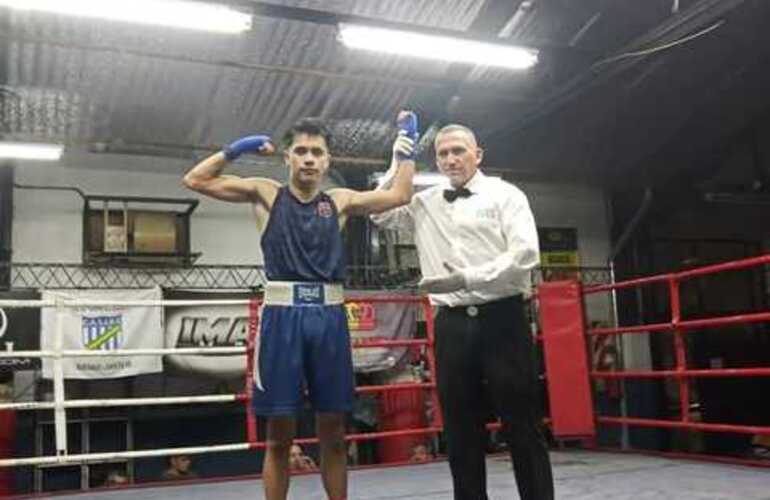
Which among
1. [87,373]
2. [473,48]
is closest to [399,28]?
[473,48]

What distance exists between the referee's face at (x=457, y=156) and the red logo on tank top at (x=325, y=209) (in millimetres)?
359

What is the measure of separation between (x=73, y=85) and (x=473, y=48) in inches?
118

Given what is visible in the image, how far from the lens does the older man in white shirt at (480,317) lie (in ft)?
6.95

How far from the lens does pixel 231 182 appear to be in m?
2.27

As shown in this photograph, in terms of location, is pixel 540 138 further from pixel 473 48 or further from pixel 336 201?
pixel 336 201

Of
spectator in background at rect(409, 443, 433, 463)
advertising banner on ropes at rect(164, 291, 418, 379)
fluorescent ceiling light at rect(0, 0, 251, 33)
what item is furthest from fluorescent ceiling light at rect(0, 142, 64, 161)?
spectator in background at rect(409, 443, 433, 463)

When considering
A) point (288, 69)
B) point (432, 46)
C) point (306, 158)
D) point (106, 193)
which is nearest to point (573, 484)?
point (306, 158)

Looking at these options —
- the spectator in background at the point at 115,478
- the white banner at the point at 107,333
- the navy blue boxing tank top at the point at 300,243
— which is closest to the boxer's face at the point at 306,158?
the navy blue boxing tank top at the point at 300,243

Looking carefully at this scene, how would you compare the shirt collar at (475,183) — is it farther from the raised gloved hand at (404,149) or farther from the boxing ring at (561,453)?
the boxing ring at (561,453)

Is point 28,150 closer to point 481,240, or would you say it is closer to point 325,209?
point 325,209

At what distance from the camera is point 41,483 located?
241 inches

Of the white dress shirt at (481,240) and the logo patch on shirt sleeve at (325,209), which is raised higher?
the logo patch on shirt sleeve at (325,209)

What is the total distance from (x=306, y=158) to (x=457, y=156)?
1.46ft

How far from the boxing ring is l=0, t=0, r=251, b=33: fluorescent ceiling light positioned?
1.47m
